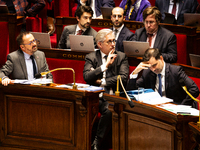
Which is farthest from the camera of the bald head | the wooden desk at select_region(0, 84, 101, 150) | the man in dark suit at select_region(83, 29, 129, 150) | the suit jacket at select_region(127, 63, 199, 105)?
the bald head

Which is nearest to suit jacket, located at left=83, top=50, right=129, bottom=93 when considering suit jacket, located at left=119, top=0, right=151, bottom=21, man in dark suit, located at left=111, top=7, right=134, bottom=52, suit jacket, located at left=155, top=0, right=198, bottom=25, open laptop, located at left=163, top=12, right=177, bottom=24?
man in dark suit, located at left=111, top=7, right=134, bottom=52

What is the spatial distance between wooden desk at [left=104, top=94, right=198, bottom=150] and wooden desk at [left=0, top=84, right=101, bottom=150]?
0.73 ft

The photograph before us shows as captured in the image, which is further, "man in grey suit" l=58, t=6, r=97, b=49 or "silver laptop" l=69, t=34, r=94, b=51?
"man in grey suit" l=58, t=6, r=97, b=49

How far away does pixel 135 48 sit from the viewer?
281cm

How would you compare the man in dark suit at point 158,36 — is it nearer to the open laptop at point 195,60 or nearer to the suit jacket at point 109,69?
the open laptop at point 195,60

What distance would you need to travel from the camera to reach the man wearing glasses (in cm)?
264

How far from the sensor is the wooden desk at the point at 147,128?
5.78ft

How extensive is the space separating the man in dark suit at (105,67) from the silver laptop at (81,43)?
0.20 m

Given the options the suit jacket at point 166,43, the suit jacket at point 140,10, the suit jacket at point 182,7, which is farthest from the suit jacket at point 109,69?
the suit jacket at point 182,7

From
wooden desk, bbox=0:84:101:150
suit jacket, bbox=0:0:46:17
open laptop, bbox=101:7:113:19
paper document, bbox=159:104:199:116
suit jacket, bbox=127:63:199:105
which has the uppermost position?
suit jacket, bbox=0:0:46:17

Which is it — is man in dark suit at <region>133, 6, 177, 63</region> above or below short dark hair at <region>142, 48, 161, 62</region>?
above

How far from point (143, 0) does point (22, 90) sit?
1888mm

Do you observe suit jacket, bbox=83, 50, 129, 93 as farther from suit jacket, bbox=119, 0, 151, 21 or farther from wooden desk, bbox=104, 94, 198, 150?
suit jacket, bbox=119, 0, 151, 21

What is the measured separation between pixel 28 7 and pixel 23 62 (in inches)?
67.9
